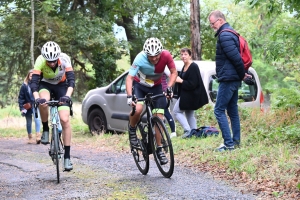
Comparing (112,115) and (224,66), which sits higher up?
→ (224,66)

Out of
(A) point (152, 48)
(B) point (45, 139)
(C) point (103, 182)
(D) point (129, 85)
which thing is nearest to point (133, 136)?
(D) point (129, 85)

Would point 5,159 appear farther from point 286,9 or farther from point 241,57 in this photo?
point 286,9

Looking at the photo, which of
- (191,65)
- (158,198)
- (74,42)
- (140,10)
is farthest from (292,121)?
(140,10)

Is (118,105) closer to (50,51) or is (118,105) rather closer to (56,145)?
(56,145)

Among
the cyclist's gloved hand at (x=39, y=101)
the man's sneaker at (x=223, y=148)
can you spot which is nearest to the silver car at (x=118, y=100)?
the man's sneaker at (x=223, y=148)

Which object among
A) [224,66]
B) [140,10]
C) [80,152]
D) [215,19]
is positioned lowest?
[80,152]

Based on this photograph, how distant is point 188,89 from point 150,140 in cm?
404

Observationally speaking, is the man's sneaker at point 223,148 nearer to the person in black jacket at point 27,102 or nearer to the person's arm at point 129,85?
the person's arm at point 129,85

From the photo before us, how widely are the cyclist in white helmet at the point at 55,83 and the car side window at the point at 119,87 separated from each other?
18.5ft

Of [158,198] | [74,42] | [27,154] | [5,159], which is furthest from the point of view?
[74,42]

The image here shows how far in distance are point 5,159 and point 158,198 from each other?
5076mm

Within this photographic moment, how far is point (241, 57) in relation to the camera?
9.02 m

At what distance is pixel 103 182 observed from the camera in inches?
295

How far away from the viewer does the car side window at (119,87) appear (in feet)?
45.6
